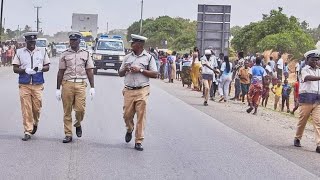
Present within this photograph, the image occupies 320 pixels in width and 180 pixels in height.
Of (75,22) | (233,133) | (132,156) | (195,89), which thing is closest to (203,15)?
(195,89)

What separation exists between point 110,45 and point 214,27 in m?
10.7

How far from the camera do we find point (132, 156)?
362 inches

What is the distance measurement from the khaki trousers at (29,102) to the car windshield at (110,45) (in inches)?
1013

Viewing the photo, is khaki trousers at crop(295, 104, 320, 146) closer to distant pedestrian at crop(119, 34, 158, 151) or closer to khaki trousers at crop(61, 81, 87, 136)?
distant pedestrian at crop(119, 34, 158, 151)

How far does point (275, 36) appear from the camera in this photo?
42125 millimetres

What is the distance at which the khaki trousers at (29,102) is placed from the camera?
10.3 metres

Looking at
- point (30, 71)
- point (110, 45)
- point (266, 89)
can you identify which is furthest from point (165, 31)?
point (30, 71)

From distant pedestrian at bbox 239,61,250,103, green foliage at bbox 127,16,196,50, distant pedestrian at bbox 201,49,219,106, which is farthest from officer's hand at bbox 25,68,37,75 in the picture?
green foliage at bbox 127,16,196,50

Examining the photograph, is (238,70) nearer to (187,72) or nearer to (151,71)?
(187,72)

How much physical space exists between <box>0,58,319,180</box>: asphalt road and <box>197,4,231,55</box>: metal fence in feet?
42.9

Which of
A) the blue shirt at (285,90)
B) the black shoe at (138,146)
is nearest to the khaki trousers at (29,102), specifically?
the black shoe at (138,146)

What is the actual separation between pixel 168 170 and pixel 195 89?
19469 mm

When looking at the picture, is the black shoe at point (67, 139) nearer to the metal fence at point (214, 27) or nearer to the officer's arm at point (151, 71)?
the officer's arm at point (151, 71)

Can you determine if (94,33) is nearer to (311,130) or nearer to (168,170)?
(311,130)
